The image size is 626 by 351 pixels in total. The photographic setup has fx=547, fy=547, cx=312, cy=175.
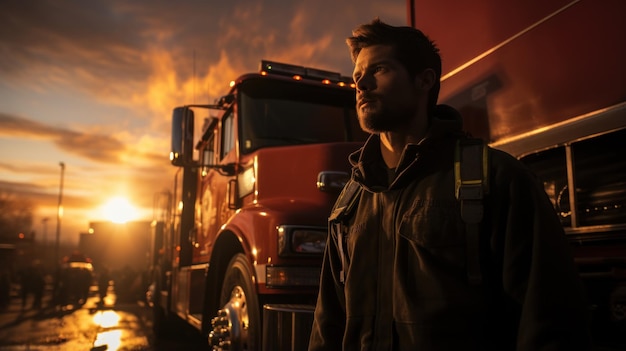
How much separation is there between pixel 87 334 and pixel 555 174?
979 centimetres

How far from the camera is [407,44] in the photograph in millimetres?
1777

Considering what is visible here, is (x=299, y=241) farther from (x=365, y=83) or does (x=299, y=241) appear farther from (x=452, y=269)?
(x=452, y=269)

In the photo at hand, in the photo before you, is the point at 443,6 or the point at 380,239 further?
the point at 443,6

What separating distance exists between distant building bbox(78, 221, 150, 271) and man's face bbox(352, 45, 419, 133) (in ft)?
95.3

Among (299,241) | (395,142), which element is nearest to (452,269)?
(395,142)

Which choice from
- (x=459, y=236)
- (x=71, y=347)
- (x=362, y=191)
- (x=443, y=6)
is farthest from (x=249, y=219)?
(x=71, y=347)

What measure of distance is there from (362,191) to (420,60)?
1.59ft

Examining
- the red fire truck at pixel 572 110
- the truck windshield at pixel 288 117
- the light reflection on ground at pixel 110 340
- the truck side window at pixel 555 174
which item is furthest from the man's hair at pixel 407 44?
the light reflection on ground at pixel 110 340

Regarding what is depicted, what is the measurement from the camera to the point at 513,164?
1548 mm

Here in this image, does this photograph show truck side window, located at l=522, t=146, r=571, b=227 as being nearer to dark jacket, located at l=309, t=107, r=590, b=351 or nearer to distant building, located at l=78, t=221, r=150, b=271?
dark jacket, located at l=309, t=107, r=590, b=351

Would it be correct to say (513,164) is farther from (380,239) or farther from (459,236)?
(380,239)

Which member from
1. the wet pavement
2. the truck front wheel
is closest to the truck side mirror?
the truck front wheel

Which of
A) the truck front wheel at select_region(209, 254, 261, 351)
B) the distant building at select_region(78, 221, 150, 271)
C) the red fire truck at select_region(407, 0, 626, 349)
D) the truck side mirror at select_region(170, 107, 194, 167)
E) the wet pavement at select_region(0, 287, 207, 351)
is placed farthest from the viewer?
the distant building at select_region(78, 221, 150, 271)

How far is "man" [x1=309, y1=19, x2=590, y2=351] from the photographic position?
4.66 feet
